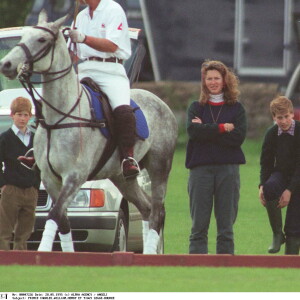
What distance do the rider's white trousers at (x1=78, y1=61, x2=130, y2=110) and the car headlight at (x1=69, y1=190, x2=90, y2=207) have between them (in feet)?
5.56

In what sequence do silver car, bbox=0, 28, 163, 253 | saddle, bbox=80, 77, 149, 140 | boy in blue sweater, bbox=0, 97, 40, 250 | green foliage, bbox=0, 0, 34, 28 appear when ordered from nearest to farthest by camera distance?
saddle, bbox=80, 77, 149, 140, boy in blue sweater, bbox=0, 97, 40, 250, silver car, bbox=0, 28, 163, 253, green foliage, bbox=0, 0, 34, 28

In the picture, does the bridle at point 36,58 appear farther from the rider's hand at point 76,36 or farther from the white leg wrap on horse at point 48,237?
the white leg wrap on horse at point 48,237

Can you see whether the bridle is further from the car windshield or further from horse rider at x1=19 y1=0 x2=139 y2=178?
the car windshield

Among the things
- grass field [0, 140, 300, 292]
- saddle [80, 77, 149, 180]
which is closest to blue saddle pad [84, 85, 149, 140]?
saddle [80, 77, 149, 180]

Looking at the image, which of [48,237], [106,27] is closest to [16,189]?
[48,237]

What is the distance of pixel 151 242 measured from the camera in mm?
14414

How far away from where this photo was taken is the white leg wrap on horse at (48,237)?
12.8 metres

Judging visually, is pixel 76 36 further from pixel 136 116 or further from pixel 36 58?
pixel 136 116

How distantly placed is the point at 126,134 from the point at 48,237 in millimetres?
1358

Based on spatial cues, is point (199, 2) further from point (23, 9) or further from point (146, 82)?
point (23, 9)

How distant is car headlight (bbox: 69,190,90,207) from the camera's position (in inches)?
589

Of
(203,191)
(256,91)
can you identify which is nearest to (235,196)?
(203,191)

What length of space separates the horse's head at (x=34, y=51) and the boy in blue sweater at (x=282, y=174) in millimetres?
2383

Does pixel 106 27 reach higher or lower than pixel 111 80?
higher
